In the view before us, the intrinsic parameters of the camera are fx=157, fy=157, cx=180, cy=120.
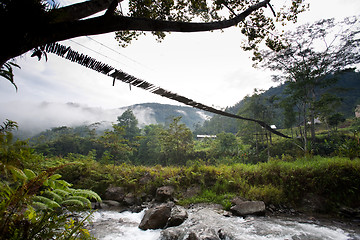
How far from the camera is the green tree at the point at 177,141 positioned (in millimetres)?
17828

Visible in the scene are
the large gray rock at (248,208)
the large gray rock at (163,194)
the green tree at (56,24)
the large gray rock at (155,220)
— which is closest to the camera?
the green tree at (56,24)

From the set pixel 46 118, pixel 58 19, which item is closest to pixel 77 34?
pixel 58 19

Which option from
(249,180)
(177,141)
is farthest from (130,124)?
(249,180)

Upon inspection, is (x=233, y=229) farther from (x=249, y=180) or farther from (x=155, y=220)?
(x=249, y=180)

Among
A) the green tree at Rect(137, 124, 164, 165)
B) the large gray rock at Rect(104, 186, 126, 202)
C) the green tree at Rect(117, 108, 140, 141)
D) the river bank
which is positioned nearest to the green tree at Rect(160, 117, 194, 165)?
the green tree at Rect(137, 124, 164, 165)

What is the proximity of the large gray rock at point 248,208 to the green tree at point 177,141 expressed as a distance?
43.1 feet

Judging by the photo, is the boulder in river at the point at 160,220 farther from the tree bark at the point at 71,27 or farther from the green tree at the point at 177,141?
the green tree at the point at 177,141

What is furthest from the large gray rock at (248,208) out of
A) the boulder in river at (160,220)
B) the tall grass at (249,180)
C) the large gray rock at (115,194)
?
the large gray rock at (115,194)

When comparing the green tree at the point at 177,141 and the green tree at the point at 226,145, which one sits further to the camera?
the green tree at the point at 226,145

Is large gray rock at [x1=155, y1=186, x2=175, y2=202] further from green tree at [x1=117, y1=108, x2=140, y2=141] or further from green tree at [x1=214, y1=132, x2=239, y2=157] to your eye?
green tree at [x1=117, y1=108, x2=140, y2=141]

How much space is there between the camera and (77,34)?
1405mm

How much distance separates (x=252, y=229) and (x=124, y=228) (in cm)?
288

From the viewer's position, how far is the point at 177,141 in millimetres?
18234

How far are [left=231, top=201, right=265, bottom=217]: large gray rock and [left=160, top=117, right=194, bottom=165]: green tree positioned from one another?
1314cm
